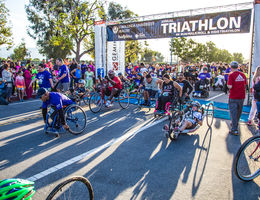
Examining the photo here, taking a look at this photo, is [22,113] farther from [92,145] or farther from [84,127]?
[92,145]

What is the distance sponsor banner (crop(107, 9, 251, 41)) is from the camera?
9977 mm

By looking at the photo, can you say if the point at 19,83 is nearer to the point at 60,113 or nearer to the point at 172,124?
the point at 60,113

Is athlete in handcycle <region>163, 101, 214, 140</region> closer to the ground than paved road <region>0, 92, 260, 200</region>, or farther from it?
farther from it

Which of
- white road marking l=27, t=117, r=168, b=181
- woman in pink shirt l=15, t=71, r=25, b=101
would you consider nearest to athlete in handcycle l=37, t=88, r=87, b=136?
white road marking l=27, t=117, r=168, b=181

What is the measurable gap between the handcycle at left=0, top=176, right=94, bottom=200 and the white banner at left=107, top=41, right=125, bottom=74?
12974 mm

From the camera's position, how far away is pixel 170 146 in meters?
5.29

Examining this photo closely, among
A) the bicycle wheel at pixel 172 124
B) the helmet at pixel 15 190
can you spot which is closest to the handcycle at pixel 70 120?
the bicycle wheel at pixel 172 124

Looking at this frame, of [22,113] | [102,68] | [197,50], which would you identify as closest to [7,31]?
[102,68]

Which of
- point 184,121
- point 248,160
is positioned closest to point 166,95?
point 184,121

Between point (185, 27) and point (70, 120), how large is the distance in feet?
27.3

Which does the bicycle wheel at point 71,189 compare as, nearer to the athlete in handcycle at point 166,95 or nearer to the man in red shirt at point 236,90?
the man in red shirt at point 236,90

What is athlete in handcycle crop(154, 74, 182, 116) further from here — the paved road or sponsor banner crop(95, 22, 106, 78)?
sponsor banner crop(95, 22, 106, 78)

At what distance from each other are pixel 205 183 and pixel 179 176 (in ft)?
1.47

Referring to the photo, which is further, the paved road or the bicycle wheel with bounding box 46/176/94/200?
the paved road
